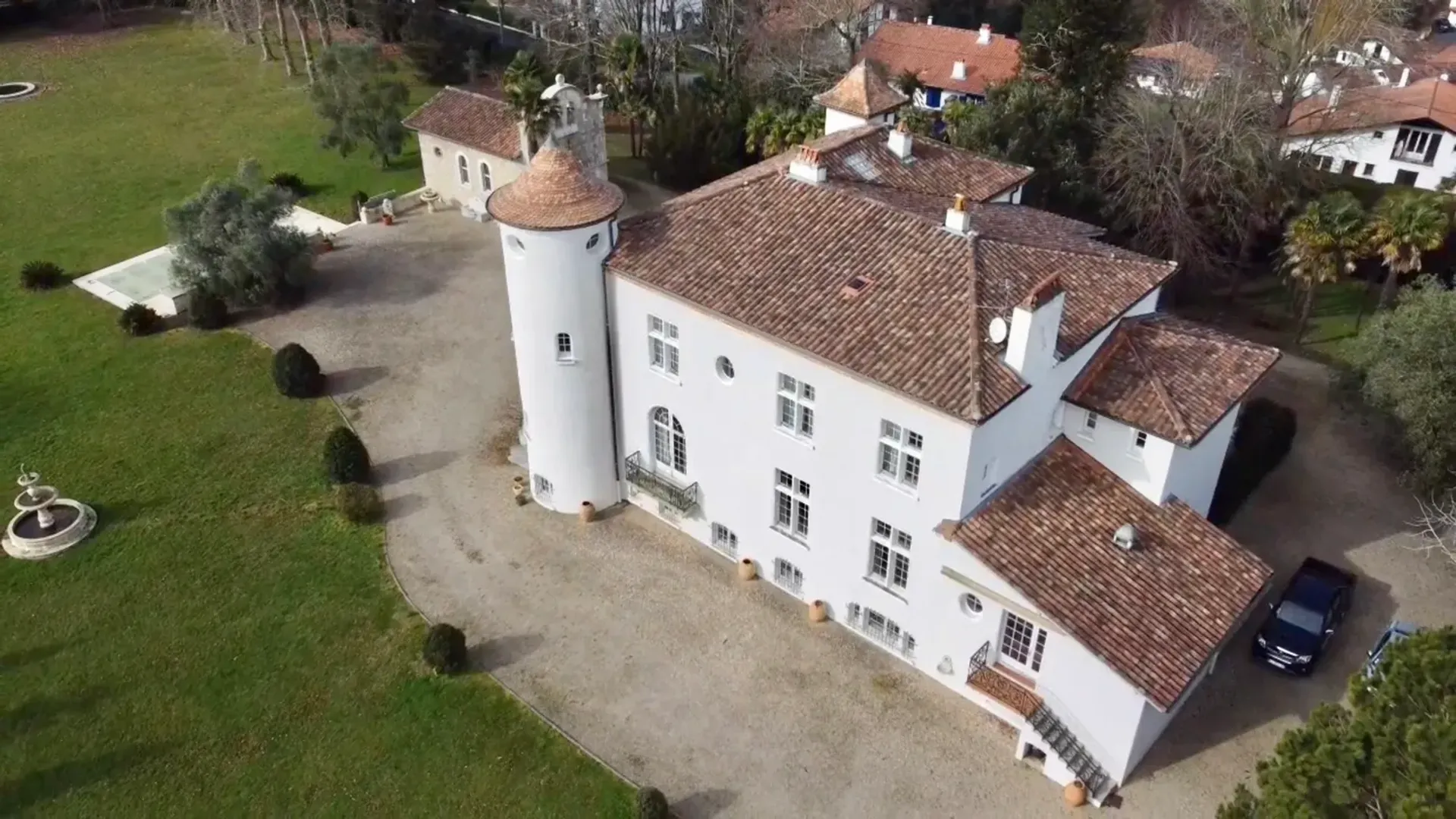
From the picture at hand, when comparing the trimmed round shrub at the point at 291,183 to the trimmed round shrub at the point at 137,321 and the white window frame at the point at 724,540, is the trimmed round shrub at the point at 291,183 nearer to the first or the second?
the trimmed round shrub at the point at 137,321

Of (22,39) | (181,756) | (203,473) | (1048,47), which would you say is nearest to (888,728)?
(181,756)

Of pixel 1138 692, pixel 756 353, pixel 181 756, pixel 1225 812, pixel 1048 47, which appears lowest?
pixel 181 756

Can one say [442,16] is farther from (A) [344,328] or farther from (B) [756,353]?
(B) [756,353]

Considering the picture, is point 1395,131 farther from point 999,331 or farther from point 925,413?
point 925,413

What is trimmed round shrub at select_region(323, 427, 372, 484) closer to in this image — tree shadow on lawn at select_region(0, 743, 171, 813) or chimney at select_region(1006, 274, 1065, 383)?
tree shadow on lawn at select_region(0, 743, 171, 813)

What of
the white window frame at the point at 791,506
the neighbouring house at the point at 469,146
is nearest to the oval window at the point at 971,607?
the white window frame at the point at 791,506

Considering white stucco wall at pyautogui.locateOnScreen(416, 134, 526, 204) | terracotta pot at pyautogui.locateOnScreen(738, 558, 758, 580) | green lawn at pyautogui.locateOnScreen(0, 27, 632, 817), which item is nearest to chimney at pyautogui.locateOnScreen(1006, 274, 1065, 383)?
terracotta pot at pyautogui.locateOnScreen(738, 558, 758, 580)

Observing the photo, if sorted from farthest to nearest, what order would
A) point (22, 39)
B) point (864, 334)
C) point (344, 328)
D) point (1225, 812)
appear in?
point (22, 39) < point (344, 328) < point (864, 334) < point (1225, 812)
